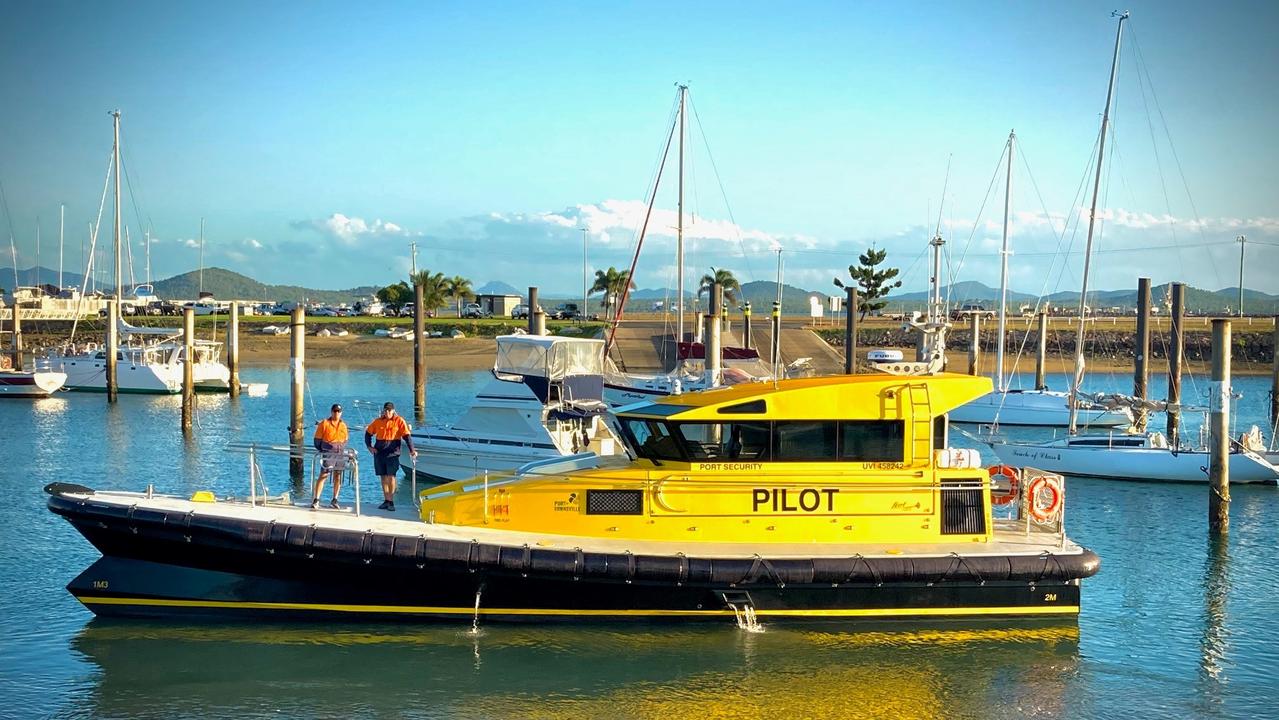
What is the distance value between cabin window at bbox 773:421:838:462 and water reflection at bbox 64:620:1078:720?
190 centimetres

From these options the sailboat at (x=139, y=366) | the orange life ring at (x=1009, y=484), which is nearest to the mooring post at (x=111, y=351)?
the sailboat at (x=139, y=366)

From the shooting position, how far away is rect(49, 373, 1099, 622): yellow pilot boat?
37.2ft

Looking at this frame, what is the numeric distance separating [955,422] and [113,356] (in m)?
29.8

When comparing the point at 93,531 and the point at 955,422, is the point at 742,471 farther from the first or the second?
the point at 955,422

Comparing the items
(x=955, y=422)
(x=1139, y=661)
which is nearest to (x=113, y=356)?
(x=955, y=422)

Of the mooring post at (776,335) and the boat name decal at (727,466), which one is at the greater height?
the mooring post at (776,335)

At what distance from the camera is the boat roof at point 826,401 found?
11.8 metres

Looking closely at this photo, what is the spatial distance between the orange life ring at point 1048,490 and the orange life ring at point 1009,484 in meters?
0.17

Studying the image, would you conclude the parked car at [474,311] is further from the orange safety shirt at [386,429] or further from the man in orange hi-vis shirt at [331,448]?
the orange safety shirt at [386,429]

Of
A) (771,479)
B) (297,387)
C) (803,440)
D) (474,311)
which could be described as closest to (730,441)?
(771,479)

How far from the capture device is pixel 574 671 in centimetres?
1093

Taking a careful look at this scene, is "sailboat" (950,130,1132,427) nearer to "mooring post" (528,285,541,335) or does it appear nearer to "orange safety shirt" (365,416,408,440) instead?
"mooring post" (528,285,541,335)

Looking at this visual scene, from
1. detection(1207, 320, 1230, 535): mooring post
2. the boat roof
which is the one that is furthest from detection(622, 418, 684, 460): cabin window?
detection(1207, 320, 1230, 535): mooring post

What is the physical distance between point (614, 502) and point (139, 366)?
115 ft
